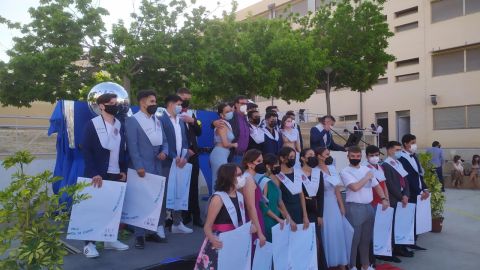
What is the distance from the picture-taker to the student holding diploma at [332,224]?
5246mm

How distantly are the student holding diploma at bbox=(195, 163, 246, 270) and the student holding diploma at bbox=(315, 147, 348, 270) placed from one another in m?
1.61

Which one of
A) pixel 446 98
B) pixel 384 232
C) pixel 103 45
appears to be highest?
pixel 103 45

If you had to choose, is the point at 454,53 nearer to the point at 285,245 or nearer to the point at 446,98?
the point at 446,98

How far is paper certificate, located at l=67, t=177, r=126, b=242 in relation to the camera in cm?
446

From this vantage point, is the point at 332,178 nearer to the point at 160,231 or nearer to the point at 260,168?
the point at 260,168

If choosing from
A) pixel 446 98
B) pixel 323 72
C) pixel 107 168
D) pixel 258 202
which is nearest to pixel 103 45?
pixel 323 72

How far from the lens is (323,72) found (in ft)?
68.3

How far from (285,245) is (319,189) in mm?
954

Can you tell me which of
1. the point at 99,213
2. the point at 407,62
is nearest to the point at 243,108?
the point at 99,213

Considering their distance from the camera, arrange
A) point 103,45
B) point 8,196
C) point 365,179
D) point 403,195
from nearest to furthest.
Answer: point 8,196 → point 365,179 → point 403,195 → point 103,45

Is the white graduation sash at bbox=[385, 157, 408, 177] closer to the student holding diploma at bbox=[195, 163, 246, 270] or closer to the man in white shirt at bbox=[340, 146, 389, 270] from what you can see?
the man in white shirt at bbox=[340, 146, 389, 270]

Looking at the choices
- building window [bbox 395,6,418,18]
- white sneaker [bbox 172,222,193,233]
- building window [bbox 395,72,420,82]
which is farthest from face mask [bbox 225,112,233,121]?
building window [bbox 395,6,418,18]

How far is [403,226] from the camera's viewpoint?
20.9 feet

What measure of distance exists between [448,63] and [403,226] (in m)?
20.7
